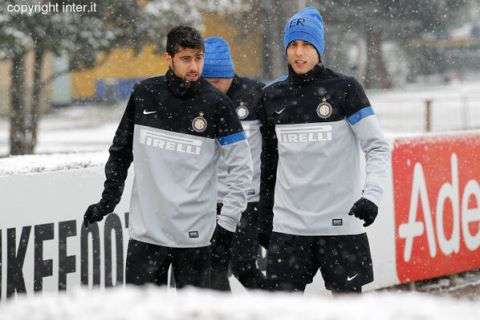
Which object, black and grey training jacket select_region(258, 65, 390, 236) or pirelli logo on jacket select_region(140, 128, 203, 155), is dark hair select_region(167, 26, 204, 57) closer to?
pirelli logo on jacket select_region(140, 128, 203, 155)

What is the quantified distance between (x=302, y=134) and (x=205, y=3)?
741 inches

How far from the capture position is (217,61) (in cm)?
601

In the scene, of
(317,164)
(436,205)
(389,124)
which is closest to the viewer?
Result: (317,164)

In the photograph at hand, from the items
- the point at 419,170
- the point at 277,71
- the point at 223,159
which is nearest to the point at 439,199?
the point at 419,170

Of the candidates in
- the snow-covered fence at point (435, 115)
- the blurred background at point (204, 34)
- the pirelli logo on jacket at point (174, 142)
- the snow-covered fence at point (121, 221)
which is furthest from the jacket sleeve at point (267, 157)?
the snow-covered fence at point (435, 115)

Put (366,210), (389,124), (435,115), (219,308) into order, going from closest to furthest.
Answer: (219,308), (366,210), (435,115), (389,124)

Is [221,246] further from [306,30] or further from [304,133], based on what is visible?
[306,30]

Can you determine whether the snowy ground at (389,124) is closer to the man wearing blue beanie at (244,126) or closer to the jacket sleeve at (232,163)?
the man wearing blue beanie at (244,126)

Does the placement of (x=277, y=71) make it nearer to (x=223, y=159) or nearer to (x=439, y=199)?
(x=439, y=199)

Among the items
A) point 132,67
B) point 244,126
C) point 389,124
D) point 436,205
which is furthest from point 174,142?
point 132,67

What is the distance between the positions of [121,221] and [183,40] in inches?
79.0

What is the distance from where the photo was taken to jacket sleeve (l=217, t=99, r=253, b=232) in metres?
4.55

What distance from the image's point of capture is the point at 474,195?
830 cm

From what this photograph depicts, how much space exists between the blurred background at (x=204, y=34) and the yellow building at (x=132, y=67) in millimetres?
56
